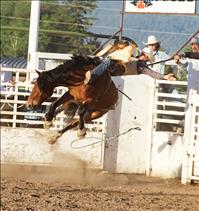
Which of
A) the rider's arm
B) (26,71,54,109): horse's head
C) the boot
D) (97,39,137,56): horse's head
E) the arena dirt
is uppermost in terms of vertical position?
(97,39,137,56): horse's head

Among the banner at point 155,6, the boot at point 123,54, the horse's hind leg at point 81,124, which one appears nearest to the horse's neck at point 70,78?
the horse's hind leg at point 81,124

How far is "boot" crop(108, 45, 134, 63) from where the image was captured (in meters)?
9.35

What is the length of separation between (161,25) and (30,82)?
21.8 ft

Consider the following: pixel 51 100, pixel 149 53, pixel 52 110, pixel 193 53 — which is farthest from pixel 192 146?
pixel 52 110

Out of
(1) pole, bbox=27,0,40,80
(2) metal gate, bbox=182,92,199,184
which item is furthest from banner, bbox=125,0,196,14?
(1) pole, bbox=27,0,40,80

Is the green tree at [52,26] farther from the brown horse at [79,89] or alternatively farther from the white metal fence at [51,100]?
the brown horse at [79,89]

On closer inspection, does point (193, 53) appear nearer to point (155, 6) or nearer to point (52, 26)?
point (155, 6)

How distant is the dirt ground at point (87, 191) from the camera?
8.34 m

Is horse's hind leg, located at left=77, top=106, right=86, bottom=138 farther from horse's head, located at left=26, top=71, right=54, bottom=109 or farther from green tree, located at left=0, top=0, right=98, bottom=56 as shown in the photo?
green tree, located at left=0, top=0, right=98, bottom=56

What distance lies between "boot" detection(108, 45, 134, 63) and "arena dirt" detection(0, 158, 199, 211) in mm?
1990

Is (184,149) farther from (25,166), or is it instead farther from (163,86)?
(25,166)

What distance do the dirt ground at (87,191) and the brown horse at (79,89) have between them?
0.95m

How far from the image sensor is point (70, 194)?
374 inches

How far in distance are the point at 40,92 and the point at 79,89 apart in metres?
0.62
